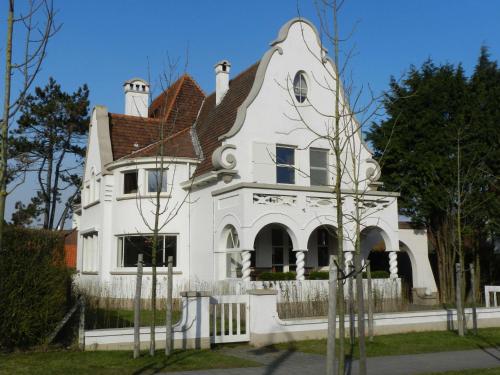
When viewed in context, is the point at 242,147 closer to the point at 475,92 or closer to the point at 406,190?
the point at 406,190

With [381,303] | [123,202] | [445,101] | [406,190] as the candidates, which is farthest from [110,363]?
[445,101]

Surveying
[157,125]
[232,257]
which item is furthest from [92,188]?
[232,257]

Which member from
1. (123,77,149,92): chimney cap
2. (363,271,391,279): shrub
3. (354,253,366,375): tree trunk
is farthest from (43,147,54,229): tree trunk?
(354,253,366,375): tree trunk

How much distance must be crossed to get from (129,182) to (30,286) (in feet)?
42.9

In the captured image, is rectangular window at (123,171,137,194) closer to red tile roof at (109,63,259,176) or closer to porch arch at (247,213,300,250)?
red tile roof at (109,63,259,176)

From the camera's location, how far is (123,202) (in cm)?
2420

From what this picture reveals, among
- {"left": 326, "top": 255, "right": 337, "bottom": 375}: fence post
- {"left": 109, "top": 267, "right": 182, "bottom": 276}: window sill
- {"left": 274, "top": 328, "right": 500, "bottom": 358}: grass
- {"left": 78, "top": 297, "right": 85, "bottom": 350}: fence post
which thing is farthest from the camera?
{"left": 109, "top": 267, "right": 182, "bottom": 276}: window sill

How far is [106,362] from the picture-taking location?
35.6 ft

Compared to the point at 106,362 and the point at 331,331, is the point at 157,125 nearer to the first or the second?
the point at 106,362

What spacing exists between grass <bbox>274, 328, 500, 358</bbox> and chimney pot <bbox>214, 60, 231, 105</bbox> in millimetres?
15366

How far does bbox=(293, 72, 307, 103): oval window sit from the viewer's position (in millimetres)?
23359

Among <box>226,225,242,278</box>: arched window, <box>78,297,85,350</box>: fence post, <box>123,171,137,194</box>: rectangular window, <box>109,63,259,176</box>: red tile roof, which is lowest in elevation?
<box>78,297,85,350</box>: fence post

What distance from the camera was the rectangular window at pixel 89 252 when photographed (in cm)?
2639

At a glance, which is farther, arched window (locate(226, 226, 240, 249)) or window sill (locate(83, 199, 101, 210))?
window sill (locate(83, 199, 101, 210))
